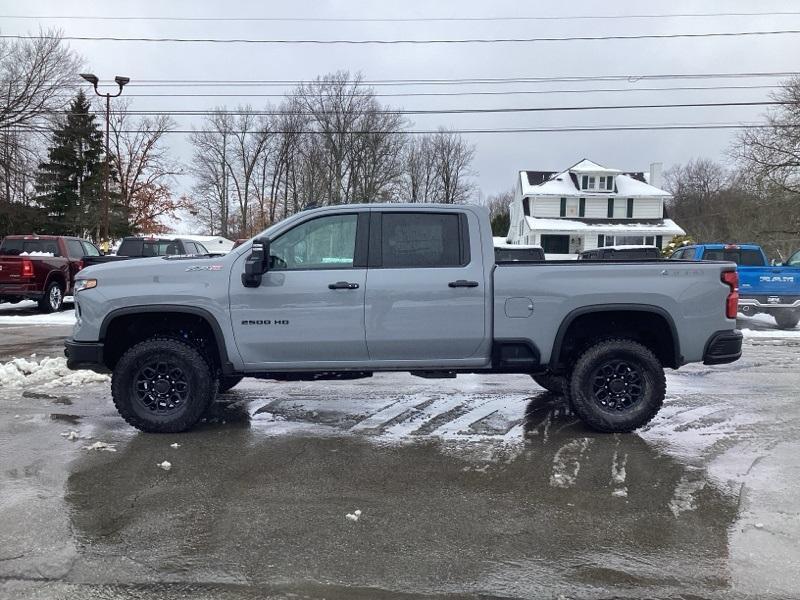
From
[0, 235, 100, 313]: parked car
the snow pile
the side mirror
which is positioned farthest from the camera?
[0, 235, 100, 313]: parked car

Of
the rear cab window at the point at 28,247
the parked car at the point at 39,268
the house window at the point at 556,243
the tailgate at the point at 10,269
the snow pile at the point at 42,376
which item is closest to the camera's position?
the snow pile at the point at 42,376

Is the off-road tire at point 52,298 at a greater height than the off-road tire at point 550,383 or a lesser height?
greater

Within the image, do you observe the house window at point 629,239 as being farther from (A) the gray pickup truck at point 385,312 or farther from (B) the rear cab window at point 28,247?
(A) the gray pickup truck at point 385,312

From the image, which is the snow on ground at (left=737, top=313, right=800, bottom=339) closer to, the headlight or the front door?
the front door

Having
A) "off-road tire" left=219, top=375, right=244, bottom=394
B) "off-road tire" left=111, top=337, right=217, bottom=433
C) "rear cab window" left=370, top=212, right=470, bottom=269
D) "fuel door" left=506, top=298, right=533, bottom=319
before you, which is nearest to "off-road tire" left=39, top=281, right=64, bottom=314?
"off-road tire" left=219, top=375, right=244, bottom=394

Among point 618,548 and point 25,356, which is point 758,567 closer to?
point 618,548

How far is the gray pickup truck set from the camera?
5566 millimetres

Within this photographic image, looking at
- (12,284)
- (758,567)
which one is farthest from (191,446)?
(12,284)

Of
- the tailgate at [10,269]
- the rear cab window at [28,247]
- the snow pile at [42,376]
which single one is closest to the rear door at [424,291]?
the snow pile at [42,376]

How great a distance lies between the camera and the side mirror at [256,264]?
5418 millimetres

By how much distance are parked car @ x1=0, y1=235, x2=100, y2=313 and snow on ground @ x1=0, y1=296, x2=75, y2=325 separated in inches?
15.8

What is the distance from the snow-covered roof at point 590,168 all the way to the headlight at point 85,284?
47.9 metres

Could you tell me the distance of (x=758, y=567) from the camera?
338cm

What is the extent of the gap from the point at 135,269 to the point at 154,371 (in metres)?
0.95
